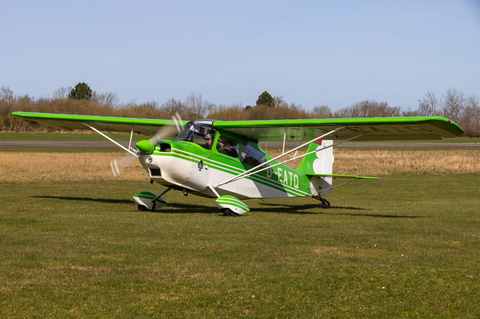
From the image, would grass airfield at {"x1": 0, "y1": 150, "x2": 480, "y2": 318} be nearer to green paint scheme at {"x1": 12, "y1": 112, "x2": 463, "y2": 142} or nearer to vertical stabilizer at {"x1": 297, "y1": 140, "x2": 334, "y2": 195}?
vertical stabilizer at {"x1": 297, "y1": 140, "x2": 334, "y2": 195}

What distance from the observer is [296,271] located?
271 inches

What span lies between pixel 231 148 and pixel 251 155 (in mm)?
849

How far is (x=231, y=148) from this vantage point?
14.4 metres

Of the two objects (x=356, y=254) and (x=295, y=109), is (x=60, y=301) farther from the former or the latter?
(x=295, y=109)

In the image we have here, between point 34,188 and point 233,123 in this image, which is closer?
point 233,123

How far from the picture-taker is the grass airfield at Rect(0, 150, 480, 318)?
543cm

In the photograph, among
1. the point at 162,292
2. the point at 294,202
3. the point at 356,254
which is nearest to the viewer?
the point at 162,292

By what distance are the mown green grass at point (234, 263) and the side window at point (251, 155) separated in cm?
167

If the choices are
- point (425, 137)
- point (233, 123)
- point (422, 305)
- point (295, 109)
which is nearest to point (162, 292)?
point (422, 305)

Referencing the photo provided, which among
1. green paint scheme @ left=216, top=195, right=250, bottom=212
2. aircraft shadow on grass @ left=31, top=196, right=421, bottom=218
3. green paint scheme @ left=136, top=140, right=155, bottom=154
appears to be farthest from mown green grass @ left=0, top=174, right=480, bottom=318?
green paint scheme @ left=136, top=140, right=155, bottom=154

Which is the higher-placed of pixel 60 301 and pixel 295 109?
pixel 295 109

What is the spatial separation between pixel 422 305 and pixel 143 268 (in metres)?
3.60

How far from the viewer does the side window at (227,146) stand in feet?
45.9

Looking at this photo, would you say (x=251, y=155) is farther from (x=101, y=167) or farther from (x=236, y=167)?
(x=101, y=167)
